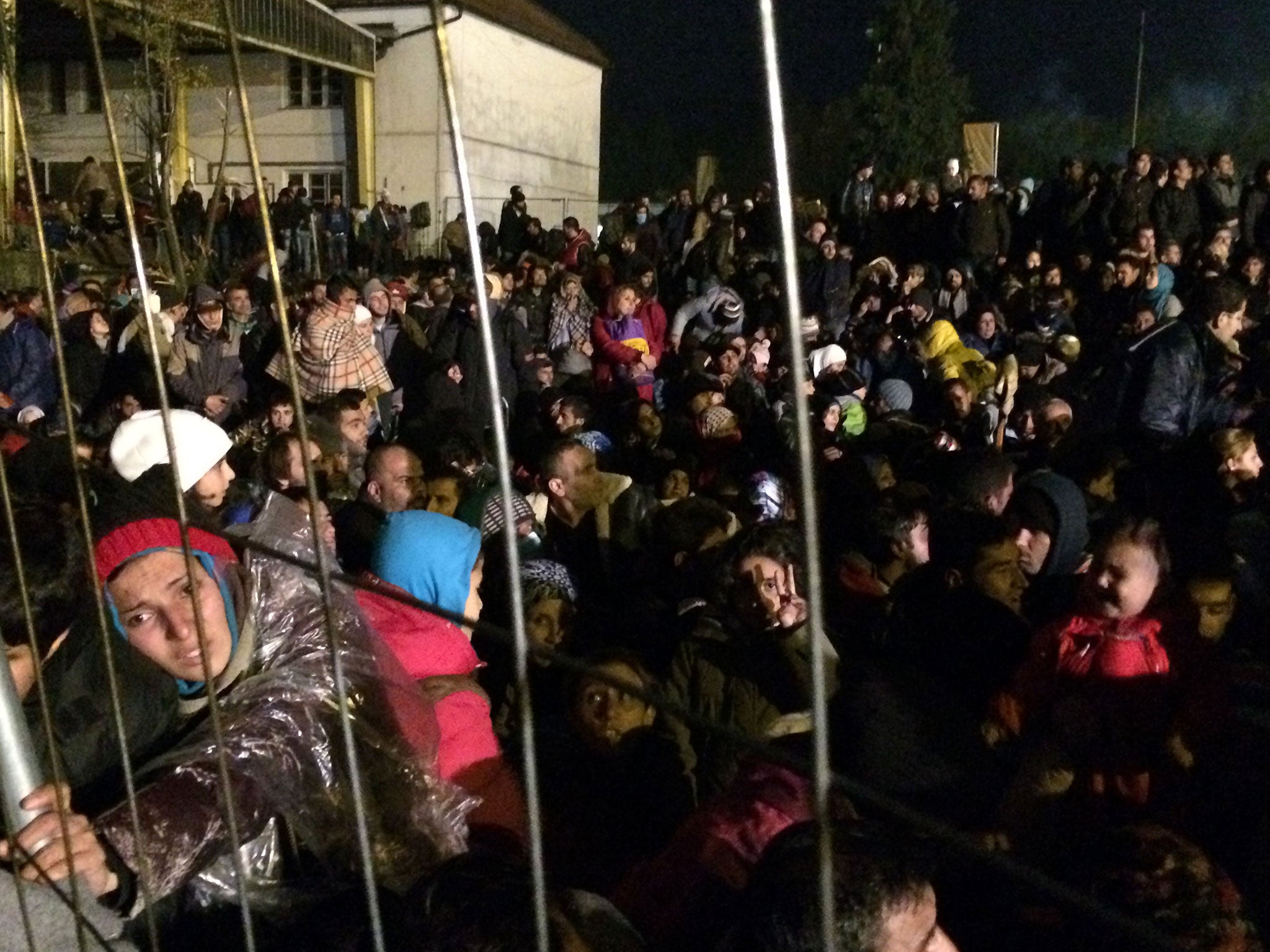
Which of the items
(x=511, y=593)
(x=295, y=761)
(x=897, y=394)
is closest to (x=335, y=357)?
(x=897, y=394)

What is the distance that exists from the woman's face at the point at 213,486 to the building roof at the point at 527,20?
17339 millimetres

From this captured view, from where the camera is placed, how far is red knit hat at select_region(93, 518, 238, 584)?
1558 mm

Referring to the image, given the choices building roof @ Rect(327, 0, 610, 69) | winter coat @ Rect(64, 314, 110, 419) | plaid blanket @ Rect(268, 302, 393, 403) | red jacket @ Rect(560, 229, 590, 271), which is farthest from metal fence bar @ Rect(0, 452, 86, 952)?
building roof @ Rect(327, 0, 610, 69)

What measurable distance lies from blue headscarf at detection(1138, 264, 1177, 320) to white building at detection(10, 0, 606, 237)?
10.4 meters

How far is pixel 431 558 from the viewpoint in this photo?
2387 mm

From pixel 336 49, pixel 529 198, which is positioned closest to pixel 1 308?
pixel 336 49

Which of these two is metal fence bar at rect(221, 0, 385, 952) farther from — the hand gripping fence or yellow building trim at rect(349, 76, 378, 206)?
yellow building trim at rect(349, 76, 378, 206)

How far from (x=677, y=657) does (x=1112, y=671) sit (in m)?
0.85

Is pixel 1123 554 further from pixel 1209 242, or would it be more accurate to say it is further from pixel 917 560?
pixel 1209 242

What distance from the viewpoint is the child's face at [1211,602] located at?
9.34 feet

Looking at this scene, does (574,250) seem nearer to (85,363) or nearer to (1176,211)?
(1176,211)

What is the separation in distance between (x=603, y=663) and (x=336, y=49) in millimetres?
18088

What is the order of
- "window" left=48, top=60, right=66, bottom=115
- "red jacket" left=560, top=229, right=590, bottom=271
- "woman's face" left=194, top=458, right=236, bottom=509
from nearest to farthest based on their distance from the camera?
1. "woman's face" left=194, top=458, right=236, bottom=509
2. "red jacket" left=560, top=229, right=590, bottom=271
3. "window" left=48, top=60, right=66, bottom=115

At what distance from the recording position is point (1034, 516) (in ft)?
10.7
